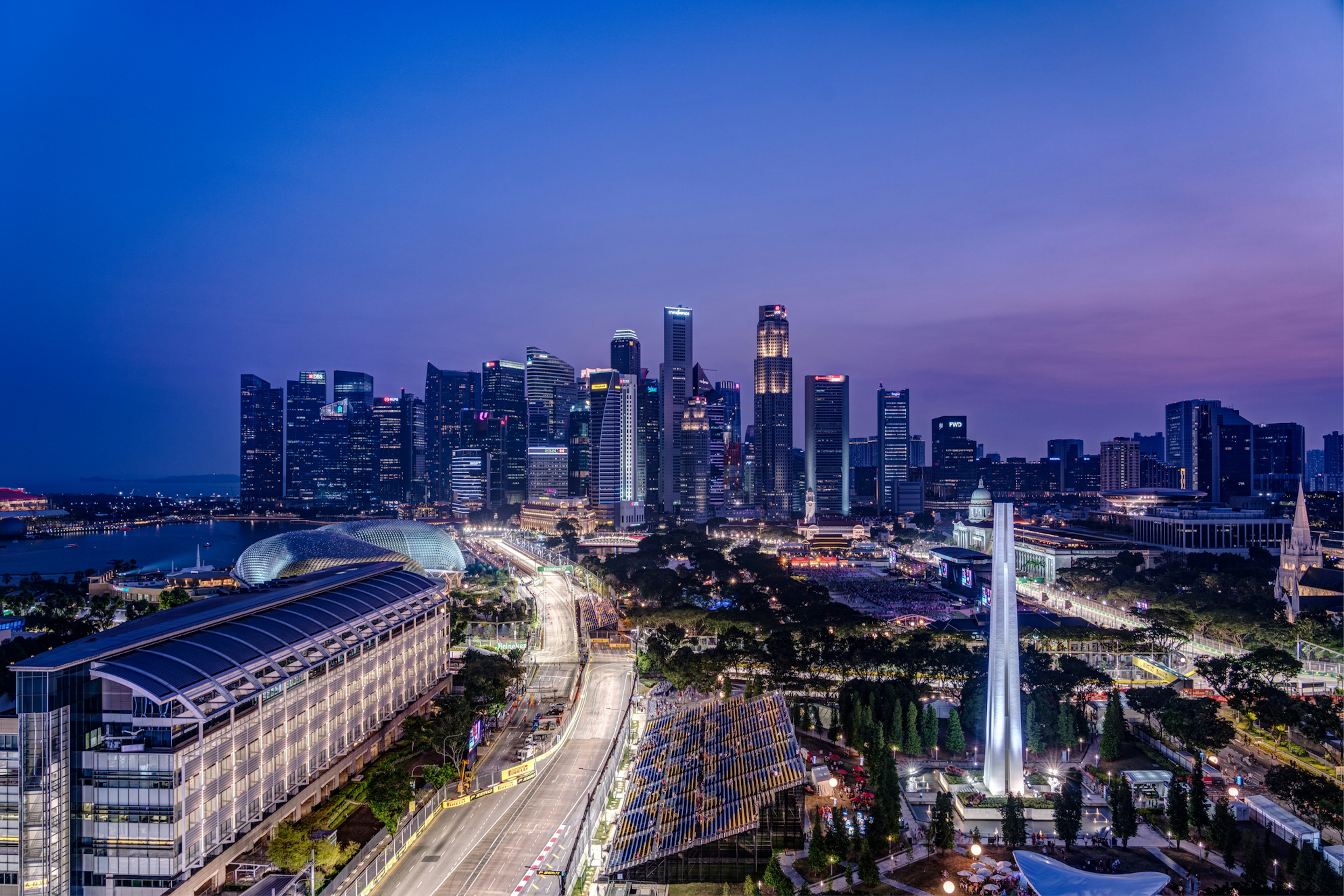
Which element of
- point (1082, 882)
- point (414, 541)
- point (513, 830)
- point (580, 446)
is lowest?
point (513, 830)

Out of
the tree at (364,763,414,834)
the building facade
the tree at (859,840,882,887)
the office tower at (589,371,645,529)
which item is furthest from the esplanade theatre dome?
the office tower at (589,371,645,529)

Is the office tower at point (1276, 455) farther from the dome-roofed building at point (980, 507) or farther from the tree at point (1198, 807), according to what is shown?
the tree at point (1198, 807)

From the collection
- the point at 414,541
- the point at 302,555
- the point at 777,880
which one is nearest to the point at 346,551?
the point at 302,555

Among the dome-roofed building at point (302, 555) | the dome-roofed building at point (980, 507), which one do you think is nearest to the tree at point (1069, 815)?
the dome-roofed building at point (302, 555)

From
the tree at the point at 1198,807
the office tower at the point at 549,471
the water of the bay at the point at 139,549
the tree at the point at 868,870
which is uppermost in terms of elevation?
the office tower at the point at 549,471

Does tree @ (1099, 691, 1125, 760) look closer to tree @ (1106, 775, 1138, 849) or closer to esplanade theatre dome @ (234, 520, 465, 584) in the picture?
tree @ (1106, 775, 1138, 849)

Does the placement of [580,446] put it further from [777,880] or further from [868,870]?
[777,880]
